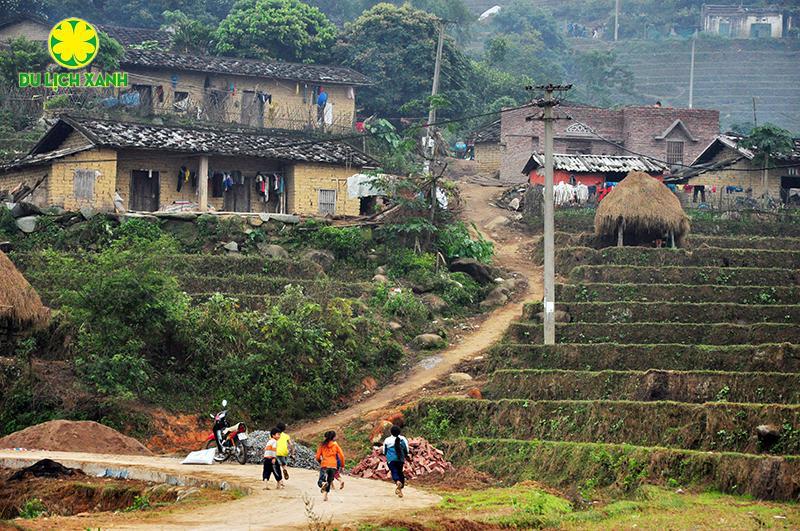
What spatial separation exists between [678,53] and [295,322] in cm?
A: 8012

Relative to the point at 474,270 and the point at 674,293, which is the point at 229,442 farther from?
the point at 474,270

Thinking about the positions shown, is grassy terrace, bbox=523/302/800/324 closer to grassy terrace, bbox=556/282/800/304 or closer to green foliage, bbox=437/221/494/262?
grassy terrace, bbox=556/282/800/304

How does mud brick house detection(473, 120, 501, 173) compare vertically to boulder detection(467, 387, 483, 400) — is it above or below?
above

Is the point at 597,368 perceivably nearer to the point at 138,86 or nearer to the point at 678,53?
the point at 138,86

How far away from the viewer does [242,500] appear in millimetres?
20875

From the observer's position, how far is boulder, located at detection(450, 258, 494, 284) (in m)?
42.1

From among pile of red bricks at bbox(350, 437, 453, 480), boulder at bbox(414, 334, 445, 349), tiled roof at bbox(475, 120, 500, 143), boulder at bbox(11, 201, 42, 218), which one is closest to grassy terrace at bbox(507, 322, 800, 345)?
boulder at bbox(414, 334, 445, 349)

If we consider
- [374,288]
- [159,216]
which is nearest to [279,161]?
[159,216]

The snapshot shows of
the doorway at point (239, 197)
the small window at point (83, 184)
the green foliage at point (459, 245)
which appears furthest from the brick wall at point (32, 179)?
the green foliage at point (459, 245)

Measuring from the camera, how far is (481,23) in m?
109

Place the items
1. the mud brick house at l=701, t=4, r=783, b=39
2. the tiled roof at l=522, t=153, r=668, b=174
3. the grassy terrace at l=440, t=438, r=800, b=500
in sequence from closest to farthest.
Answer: the grassy terrace at l=440, t=438, r=800, b=500, the tiled roof at l=522, t=153, r=668, b=174, the mud brick house at l=701, t=4, r=783, b=39

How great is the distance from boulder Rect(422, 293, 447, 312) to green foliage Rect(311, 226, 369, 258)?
3.47 metres

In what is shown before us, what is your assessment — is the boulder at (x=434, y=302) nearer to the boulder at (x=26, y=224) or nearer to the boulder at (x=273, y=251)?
the boulder at (x=273, y=251)

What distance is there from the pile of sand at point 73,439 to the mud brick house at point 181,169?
16.0 m
